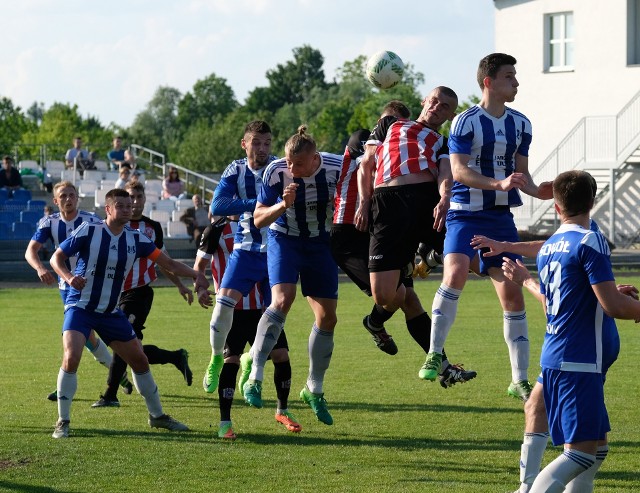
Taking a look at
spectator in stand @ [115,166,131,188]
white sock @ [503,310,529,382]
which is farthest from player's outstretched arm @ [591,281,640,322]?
spectator in stand @ [115,166,131,188]

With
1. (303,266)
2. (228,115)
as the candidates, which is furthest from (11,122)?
(303,266)

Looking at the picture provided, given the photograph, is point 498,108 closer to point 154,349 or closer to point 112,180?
point 154,349

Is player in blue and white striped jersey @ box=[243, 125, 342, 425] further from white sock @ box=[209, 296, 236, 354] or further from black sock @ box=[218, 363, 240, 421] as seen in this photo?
white sock @ box=[209, 296, 236, 354]

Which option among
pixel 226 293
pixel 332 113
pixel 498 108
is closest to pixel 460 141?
pixel 498 108

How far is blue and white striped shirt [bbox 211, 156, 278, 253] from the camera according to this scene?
386 inches

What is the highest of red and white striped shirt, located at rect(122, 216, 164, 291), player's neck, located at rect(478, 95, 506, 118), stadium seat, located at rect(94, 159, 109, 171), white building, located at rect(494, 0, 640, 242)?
white building, located at rect(494, 0, 640, 242)

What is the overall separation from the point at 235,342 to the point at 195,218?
71.4 feet

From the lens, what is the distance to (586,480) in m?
5.81

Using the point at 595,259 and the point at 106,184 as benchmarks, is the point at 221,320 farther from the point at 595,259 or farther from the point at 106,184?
the point at 106,184

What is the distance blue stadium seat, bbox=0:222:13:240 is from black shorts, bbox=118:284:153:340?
66.9 feet

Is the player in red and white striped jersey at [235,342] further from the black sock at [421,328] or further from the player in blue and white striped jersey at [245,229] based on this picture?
the black sock at [421,328]

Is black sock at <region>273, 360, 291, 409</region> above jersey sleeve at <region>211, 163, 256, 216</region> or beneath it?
beneath

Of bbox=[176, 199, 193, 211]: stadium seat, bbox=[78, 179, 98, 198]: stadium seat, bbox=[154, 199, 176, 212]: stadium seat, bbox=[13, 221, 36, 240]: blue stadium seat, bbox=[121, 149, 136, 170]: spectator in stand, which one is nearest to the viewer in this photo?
bbox=[13, 221, 36, 240]: blue stadium seat

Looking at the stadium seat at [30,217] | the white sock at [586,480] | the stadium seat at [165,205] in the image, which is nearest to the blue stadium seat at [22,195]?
the stadium seat at [30,217]
